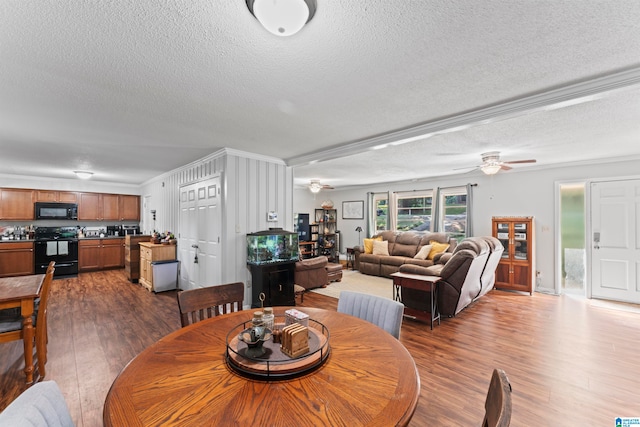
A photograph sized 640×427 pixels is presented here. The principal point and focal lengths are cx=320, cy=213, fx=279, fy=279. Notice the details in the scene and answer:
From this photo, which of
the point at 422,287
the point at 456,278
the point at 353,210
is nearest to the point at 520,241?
the point at 456,278

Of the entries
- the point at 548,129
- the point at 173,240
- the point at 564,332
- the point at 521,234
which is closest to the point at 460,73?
the point at 548,129

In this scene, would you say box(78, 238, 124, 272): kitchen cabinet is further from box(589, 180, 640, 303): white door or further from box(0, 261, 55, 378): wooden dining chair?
box(589, 180, 640, 303): white door

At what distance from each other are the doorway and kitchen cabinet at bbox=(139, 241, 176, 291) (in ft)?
24.8

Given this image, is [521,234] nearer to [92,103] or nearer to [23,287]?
[92,103]

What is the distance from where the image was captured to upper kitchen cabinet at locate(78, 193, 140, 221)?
288 inches

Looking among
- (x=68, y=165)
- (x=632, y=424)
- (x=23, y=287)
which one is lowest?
(x=632, y=424)

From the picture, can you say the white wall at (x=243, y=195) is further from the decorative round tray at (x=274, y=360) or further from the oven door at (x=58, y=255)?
the oven door at (x=58, y=255)

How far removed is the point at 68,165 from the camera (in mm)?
5363

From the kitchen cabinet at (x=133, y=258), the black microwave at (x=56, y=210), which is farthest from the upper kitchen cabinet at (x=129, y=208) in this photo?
the kitchen cabinet at (x=133, y=258)

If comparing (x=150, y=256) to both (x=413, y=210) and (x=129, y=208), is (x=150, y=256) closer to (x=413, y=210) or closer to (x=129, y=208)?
(x=129, y=208)

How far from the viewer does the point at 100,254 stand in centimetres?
730

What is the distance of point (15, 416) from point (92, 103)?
8.83 ft

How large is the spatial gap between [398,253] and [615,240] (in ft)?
12.7

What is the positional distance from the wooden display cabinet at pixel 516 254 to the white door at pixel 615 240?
2.98 ft
